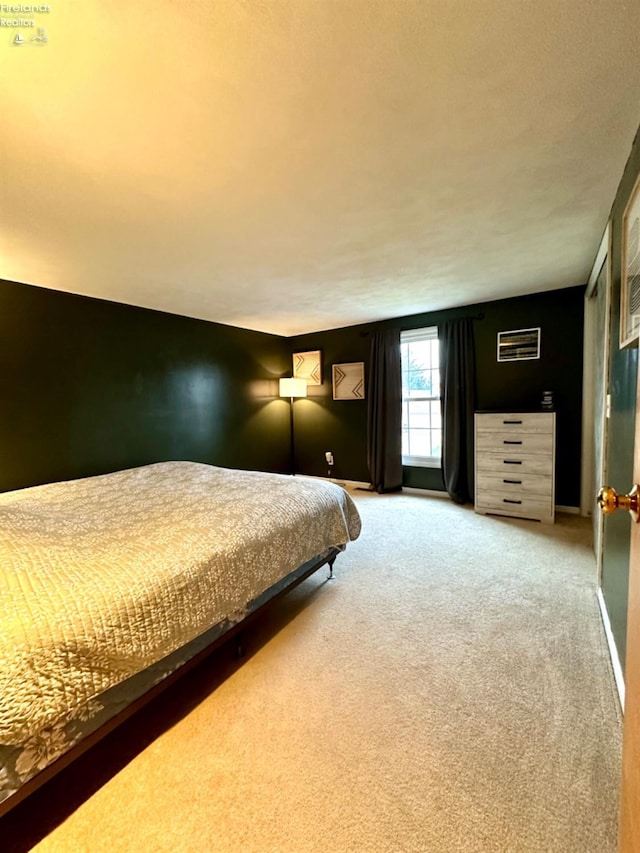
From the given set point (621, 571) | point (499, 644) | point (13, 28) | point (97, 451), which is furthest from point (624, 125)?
point (97, 451)

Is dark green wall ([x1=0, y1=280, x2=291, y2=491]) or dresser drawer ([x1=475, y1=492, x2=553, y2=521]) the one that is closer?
dark green wall ([x1=0, y1=280, x2=291, y2=491])

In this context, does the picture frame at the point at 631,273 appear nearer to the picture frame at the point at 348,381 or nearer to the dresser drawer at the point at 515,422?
the dresser drawer at the point at 515,422

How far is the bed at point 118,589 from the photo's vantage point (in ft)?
3.23

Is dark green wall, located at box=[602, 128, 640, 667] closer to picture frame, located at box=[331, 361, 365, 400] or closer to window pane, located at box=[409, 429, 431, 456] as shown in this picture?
window pane, located at box=[409, 429, 431, 456]

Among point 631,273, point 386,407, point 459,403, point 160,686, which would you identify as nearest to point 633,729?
point 160,686

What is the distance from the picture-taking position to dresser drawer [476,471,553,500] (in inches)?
135

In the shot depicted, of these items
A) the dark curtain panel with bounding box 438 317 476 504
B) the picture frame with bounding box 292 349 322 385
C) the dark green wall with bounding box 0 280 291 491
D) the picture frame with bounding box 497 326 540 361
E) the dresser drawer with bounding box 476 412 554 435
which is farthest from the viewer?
A: the picture frame with bounding box 292 349 322 385

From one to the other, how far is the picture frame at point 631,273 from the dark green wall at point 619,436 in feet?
0.27

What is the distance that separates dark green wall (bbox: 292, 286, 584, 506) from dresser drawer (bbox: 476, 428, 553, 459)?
1.14ft

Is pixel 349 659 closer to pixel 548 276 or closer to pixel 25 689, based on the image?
pixel 25 689

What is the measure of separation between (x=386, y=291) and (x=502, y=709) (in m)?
3.20

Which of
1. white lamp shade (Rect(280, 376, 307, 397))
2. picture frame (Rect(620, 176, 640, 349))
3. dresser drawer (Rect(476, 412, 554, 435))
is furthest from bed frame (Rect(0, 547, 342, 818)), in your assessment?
white lamp shade (Rect(280, 376, 307, 397))

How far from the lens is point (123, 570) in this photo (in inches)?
52.1

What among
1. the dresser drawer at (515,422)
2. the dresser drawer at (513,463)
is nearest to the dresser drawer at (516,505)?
the dresser drawer at (513,463)
